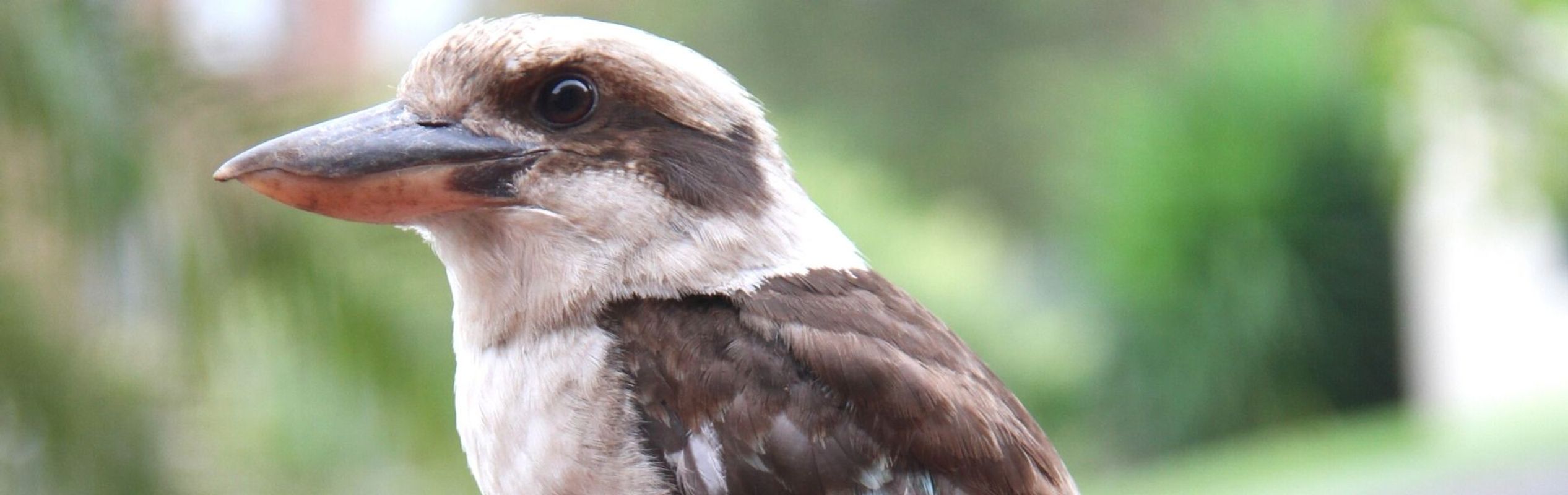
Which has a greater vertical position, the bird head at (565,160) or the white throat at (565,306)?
the bird head at (565,160)

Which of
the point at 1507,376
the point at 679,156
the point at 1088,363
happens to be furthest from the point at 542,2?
the point at 1507,376

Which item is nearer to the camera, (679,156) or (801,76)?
(679,156)

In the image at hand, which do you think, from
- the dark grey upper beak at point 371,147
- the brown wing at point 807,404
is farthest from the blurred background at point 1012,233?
the brown wing at point 807,404

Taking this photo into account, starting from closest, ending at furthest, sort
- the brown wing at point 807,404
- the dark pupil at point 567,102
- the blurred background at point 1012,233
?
the brown wing at point 807,404 < the dark pupil at point 567,102 < the blurred background at point 1012,233

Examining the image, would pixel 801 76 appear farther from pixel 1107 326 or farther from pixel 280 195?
pixel 280 195

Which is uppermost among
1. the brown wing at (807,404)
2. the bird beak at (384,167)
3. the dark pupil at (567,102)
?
the dark pupil at (567,102)

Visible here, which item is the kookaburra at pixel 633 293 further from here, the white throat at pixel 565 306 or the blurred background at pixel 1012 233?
the blurred background at pixel 1012 233

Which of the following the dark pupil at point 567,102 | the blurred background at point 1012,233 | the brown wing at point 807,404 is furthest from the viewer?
the blurred background at point 1012,233

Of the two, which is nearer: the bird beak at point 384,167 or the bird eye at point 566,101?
the bird beak at point 384,167
